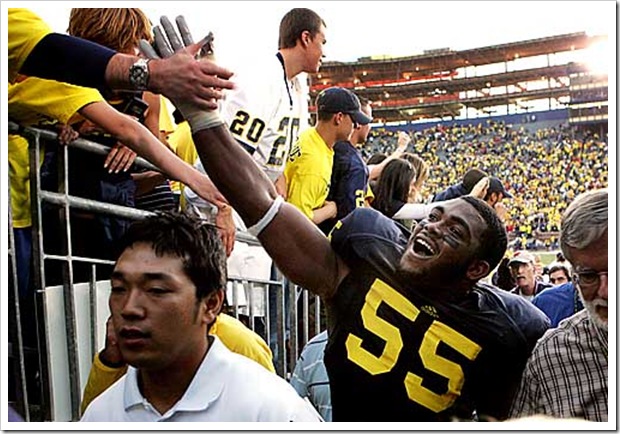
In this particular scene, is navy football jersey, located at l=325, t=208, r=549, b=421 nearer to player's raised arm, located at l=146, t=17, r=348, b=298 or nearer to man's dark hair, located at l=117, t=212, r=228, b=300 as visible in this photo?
player's raised arm, located at l=146, t=17, r=348, b=298

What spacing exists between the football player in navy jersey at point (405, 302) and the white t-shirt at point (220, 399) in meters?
0.14

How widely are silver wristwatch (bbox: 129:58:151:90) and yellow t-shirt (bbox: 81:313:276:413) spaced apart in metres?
0.30

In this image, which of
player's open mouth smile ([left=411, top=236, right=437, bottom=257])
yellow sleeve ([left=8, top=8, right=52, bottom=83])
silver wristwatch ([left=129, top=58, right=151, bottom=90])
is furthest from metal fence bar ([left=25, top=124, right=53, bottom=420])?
player's open mouth smile ([left=411, top=236, right=437, bottom=257])

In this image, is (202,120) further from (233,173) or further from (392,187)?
(392,187)

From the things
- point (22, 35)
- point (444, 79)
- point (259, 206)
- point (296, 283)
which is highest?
point (444, 79)

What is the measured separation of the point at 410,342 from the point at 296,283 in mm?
170

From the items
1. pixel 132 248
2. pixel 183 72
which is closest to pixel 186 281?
pixel 132 248

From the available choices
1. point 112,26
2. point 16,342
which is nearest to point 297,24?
point 112,26

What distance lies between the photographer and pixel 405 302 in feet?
3.19

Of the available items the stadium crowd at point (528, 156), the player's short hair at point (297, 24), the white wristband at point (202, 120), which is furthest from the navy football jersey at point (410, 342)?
the stadium crowd at point (528, 156)

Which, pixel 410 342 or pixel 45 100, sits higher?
pixel 45 100

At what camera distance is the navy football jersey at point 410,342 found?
3.07ft

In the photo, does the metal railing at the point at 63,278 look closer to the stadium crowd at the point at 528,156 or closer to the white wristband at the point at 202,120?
the white wristband at the point at 202,120

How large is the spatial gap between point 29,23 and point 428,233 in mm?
557
